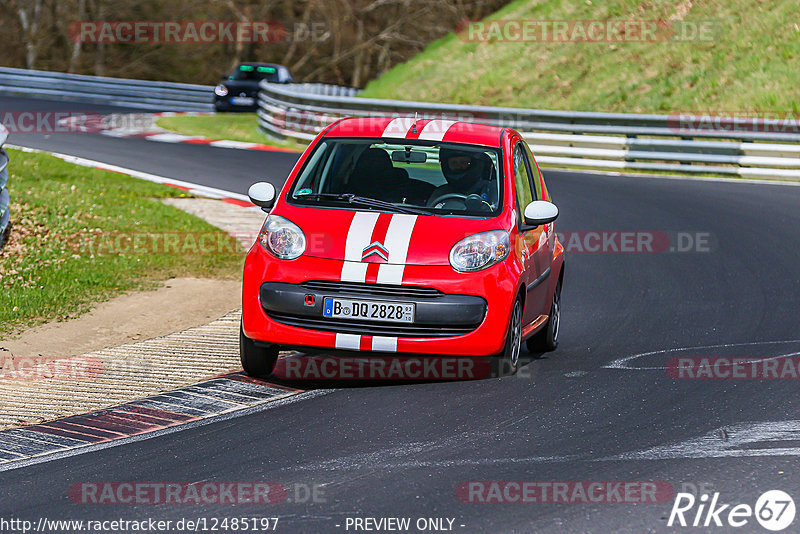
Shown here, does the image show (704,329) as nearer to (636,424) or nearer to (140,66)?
(636,424)

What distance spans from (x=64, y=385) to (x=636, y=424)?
137 inches

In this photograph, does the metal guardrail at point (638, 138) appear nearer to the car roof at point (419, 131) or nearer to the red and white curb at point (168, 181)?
the red and white curb at point (168, 181)

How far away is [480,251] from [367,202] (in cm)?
87

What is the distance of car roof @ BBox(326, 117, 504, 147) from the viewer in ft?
27.5

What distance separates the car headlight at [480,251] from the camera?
290 inches

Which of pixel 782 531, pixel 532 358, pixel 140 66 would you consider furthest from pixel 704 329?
pixel 140 66

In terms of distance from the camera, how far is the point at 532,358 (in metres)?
8.62

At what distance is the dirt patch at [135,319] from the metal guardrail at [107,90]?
26.2m

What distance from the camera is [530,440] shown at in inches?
246

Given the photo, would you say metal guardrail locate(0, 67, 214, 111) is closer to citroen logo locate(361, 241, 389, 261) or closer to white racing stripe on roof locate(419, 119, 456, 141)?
white racing stripe on roof locate(419, 119, 456, 141)

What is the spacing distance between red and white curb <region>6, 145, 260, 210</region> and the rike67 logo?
11.1m
